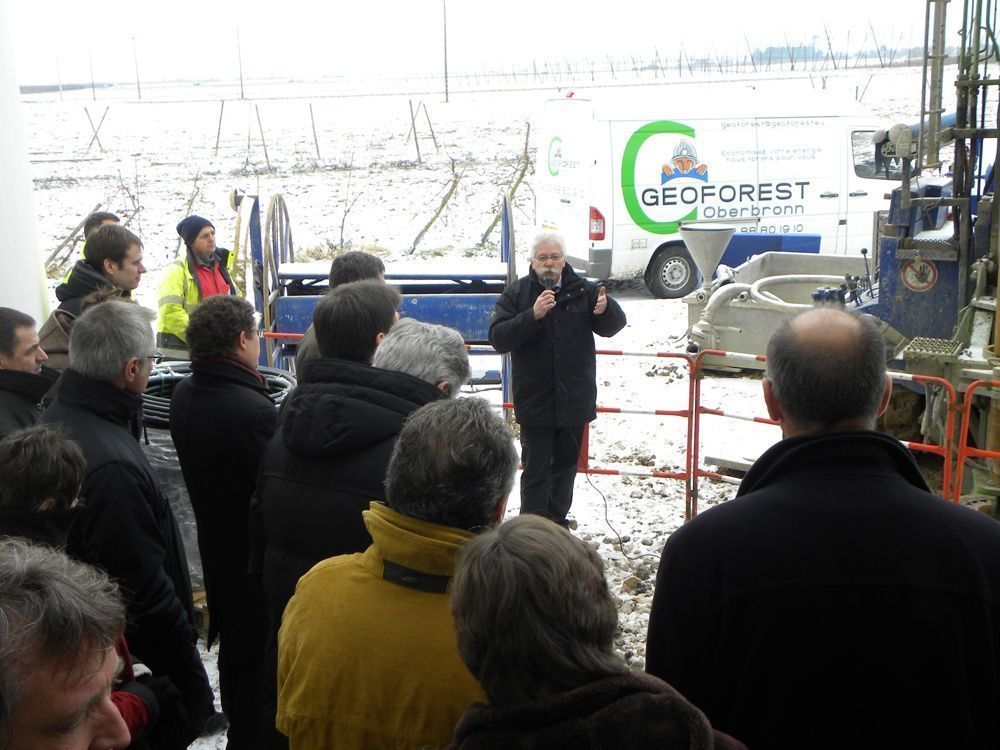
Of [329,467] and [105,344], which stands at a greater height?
[105,344]

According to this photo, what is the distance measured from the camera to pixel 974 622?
1860mm

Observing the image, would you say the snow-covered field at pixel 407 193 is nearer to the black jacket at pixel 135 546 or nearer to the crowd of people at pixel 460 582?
the black jacket at pixel 135 546

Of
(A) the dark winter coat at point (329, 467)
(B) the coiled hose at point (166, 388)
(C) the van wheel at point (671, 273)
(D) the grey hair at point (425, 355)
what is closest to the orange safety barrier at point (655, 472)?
(B) the coiled hose at point (166, 388)

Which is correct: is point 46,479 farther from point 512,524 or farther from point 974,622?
point 974,622

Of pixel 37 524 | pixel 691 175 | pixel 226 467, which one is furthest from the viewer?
pixel 691 175

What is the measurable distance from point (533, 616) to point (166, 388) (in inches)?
155

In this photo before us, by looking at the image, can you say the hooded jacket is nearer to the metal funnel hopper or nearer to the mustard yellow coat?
the mustard yellow coat

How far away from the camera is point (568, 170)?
12992 mm

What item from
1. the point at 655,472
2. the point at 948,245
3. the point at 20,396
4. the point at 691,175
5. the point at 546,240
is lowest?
the point at 655,472

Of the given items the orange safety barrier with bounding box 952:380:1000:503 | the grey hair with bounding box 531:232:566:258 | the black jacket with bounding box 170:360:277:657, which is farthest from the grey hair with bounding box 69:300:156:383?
the orange safety barrier with bounding box 952:380:1000:503

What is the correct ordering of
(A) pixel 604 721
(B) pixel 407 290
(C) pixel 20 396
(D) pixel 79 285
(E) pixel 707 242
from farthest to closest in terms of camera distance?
(E) pixel 707 242, (B) pixel 407 290, (D) pixel 79 285, (C) pixel 20 396, (A) pixel 604 721

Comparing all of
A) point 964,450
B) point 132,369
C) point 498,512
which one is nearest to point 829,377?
point 498,512

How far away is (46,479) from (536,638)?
60.8 inches

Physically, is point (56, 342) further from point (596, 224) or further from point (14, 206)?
point (596, 224)
